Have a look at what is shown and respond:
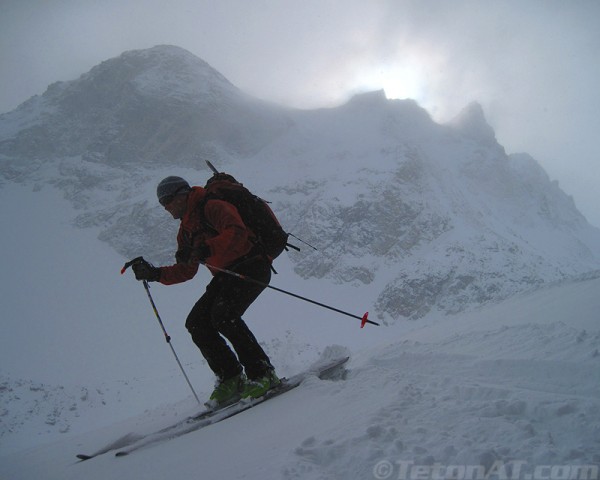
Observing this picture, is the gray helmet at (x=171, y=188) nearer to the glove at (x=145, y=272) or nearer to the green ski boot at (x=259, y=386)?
the glove at (x=145, y=272)

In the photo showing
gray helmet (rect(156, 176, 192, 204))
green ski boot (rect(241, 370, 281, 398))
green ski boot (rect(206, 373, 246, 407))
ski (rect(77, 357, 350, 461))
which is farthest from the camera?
gray helmet (rect(156, 176, 192, 204))

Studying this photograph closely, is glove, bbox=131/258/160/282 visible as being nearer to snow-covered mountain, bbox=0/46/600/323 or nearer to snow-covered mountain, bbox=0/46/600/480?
snow-covered mountain, bbox=0/46/600/480

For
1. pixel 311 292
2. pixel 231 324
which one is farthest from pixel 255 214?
pixel 311 292

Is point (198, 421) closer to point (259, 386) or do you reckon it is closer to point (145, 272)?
point (259, 386)

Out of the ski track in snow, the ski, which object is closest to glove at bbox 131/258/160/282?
the ski

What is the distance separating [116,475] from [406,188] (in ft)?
161

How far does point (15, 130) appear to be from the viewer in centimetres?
6025

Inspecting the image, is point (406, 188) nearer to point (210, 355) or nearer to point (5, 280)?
point (5, 280)

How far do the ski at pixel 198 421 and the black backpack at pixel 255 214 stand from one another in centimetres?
135

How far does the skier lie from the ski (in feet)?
0.38

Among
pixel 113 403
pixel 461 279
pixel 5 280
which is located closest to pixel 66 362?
pixel 113 403

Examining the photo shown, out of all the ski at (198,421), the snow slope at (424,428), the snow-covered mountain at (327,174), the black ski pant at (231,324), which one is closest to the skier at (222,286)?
the black ski pant at (231,324)

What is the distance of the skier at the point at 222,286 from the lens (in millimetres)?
3666

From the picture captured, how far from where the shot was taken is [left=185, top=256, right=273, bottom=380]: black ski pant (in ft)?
12.3
